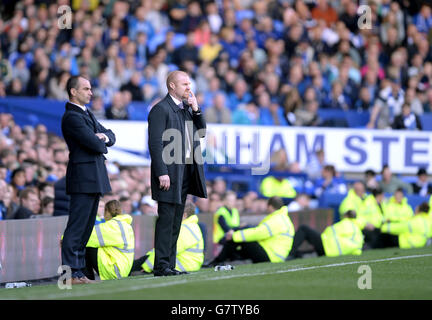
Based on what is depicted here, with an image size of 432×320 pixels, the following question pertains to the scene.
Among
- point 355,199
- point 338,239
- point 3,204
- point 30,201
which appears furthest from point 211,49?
point 3,204

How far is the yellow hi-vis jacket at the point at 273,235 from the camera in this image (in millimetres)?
14117

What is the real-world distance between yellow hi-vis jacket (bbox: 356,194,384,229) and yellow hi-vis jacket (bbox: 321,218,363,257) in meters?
2.06

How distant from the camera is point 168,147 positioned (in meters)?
9.98

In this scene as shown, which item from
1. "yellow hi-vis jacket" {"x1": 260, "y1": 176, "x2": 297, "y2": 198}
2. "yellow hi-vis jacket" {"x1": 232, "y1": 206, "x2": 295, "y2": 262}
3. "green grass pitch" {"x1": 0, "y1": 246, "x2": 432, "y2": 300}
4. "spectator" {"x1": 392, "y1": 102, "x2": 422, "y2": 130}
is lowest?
"green grass pitch" {"x1": 0, "y1": 246, "x2": 432, "y2": 300}

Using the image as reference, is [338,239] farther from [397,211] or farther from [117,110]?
[117,110]

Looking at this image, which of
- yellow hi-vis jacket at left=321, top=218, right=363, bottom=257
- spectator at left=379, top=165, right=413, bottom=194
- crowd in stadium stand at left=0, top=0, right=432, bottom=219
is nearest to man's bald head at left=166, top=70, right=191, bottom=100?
yellow hi-vis jacket at left=321, top=218, right=363, bottom=257

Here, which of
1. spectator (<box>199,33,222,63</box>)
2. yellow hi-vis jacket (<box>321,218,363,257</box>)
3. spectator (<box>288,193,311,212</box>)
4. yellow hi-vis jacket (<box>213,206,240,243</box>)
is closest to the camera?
yellow hi-vis jacket (<box>321,218,363,257</box>)

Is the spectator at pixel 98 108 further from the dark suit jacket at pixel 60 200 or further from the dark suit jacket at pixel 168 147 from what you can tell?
the dark suit jacket at pixel 168 147

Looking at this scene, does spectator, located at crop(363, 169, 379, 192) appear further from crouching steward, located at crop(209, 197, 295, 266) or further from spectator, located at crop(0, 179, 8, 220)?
spectator, located at crop(0, 179, 8, 220)

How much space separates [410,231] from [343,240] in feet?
7.47

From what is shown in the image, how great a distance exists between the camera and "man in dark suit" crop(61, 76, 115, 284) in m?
9.62

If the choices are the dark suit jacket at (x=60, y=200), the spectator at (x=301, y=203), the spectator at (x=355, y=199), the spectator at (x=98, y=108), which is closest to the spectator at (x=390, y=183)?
the spectator at (x=355, y=199)

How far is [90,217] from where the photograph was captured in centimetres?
982

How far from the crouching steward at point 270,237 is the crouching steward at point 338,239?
1.13m
